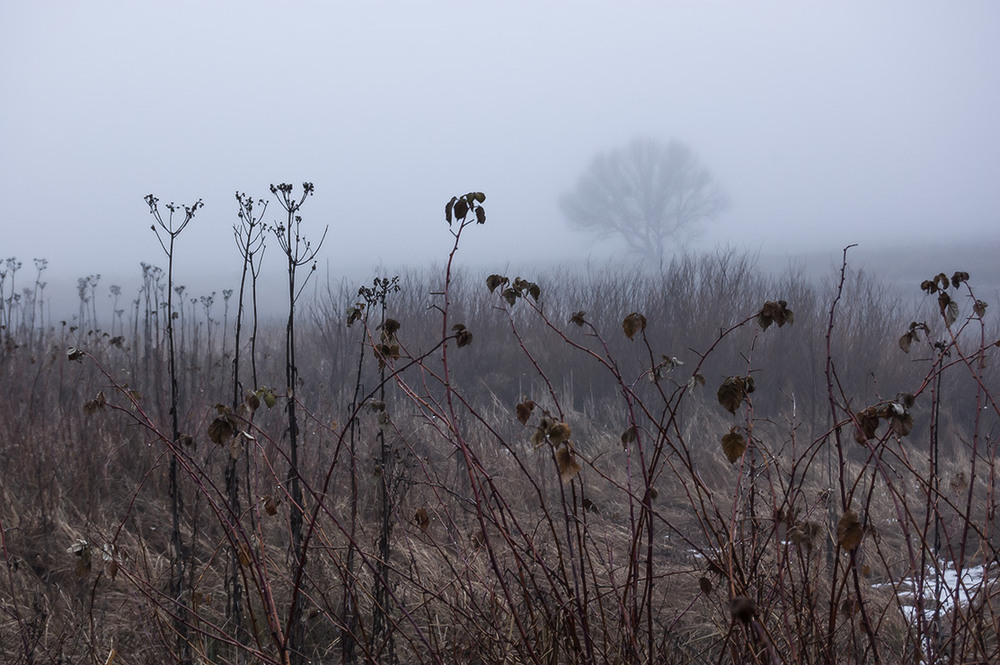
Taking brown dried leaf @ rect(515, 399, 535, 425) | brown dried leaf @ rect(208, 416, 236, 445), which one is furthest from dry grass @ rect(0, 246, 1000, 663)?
brown dried leaf @ rect(515, 399, 535, 425)

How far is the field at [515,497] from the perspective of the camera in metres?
1.54

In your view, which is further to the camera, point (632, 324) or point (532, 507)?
point (532, 507)

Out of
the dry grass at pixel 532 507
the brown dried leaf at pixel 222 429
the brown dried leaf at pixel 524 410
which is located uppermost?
the brown dried leaf at pixel 524 410

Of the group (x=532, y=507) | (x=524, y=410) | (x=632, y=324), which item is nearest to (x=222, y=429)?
(x=524, y=410)

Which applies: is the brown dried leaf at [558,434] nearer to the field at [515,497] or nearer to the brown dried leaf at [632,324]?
the field at [515,497]

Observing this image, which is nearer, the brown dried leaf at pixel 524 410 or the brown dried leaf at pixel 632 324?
the brown dried leaf at pixel 524 410

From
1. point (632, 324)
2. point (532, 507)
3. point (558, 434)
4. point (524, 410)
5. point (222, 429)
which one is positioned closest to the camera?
point (558, 434)

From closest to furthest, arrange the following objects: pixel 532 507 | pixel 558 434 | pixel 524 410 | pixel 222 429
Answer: pixel 558 434 → pixel 222 429 → pixel 524 410 → pixel 532 507

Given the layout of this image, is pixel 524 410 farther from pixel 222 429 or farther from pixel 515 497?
pixel 515 497

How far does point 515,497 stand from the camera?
546 cm

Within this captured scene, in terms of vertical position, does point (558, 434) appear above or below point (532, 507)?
above

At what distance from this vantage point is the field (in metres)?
1.54

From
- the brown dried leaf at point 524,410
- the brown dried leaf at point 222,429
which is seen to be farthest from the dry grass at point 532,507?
the brown dried leaf at point 524,410

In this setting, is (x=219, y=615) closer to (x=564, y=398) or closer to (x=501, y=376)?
(x=564, y=398)
